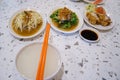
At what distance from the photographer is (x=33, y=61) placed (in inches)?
27.8

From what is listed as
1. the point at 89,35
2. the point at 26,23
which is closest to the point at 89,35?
the point at 89,35

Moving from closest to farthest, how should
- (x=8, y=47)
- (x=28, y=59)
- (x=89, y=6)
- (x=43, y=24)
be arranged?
(x=28, y=59) → (x=8, y=47) → (x=43, y=24) → (x=89, y=6)

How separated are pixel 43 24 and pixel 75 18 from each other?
0.78ft

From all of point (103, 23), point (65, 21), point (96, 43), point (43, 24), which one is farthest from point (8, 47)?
point (103, 23)

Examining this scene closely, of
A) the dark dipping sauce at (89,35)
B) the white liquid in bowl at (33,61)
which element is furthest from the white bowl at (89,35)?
the white liquid in bowl at (33,61)

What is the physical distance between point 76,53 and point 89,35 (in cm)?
17

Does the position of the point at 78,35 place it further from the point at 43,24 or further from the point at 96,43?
the point at 43,24

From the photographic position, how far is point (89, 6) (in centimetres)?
113

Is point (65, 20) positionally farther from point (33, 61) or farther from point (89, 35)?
point (33, 61)

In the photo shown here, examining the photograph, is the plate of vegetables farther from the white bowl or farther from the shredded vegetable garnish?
the shredded vegetable garnish

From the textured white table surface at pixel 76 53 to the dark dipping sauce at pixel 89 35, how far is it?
0.12ft

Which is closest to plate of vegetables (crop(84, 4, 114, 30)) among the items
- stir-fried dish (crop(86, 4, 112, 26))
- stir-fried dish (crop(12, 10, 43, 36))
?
stir-fried dish (crop(86, 4, 112, 26))

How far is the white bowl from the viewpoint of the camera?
899 millimetres

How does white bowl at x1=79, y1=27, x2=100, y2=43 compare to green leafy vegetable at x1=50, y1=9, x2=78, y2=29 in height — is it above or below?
below
